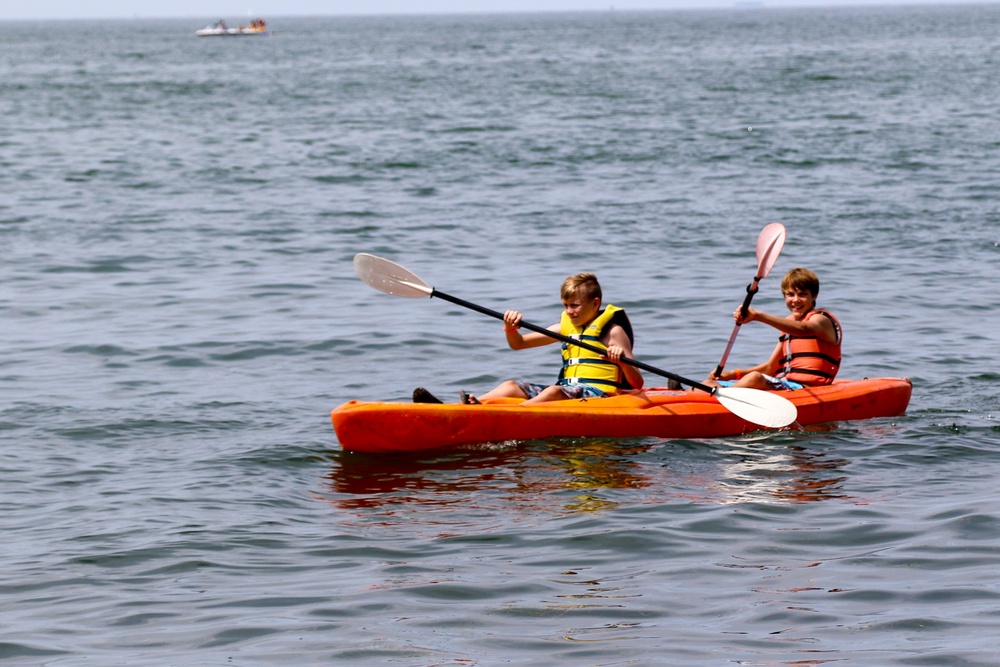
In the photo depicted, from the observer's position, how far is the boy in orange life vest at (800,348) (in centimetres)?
800

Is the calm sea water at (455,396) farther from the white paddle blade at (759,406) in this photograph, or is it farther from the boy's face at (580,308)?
the boy's face at (580,308)

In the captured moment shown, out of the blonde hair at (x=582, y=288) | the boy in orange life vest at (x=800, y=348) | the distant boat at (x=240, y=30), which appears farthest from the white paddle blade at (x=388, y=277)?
the distant boat at (x=240, y=30)

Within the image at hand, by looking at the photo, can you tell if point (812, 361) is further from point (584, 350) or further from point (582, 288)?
point (582, 288)

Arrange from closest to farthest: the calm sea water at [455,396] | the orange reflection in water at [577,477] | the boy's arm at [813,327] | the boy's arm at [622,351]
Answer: the calm sea water at [455,396], the orange reflection in water at [577,477], the boy's arm at [622,351], the boy's arm at [813,327]

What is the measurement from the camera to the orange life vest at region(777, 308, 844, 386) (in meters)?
8.18

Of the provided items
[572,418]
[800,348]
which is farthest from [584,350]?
[800,348]

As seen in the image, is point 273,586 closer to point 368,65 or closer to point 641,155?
point 641,155

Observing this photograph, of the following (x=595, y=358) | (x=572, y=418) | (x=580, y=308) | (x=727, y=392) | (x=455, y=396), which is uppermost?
(x=580, y=308)

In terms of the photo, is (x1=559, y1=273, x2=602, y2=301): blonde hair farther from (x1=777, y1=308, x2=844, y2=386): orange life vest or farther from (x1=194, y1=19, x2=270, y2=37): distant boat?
(x1=194, y1=19, x2=270, y2=37): distant boat

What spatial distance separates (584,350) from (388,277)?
1.26m

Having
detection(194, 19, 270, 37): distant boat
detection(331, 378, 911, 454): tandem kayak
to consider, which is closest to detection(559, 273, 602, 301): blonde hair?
detection(331, 378, 911, 454): tandem kayak

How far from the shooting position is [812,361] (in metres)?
8.18

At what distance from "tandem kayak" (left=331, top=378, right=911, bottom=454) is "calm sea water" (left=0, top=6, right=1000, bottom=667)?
0.11 meters

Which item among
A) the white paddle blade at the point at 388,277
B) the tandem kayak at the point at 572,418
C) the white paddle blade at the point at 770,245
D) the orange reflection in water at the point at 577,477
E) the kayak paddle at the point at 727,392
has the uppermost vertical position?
the white paddle blade at the point at 770,245
